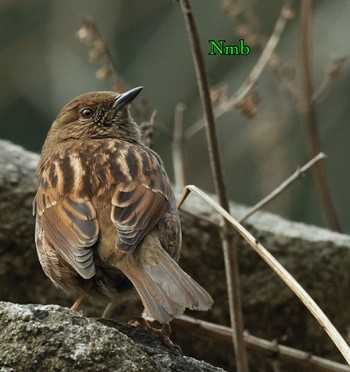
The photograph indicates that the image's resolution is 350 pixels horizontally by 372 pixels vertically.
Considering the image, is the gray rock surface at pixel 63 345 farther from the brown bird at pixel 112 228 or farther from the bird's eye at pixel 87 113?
the bird's eye at pixel 87 113

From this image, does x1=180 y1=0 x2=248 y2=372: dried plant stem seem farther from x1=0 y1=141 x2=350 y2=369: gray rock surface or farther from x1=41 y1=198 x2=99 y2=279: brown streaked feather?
x1=0 y1=141 x2=350 y2=369: gray rock surface

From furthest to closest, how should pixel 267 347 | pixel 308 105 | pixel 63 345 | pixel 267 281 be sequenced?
pixel 308 105, pixel 267 281, pixel 267 347, pixel 63 345

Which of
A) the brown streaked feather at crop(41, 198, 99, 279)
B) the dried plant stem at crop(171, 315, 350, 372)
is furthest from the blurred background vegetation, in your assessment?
the brown streaked feather at crop(41, 198, 99, 279)

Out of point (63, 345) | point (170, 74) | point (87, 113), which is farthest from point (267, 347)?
point (170, 74)

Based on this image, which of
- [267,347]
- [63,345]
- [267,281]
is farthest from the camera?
[267,281]

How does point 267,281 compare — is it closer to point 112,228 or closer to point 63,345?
point 112,228

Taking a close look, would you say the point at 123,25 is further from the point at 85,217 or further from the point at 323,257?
the point at 85,217
